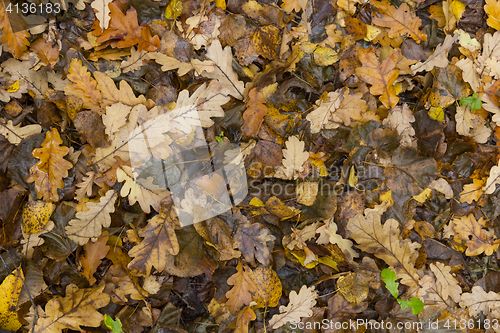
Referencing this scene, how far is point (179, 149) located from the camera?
1.77 meters

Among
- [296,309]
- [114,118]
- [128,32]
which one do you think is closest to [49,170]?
[114,118]

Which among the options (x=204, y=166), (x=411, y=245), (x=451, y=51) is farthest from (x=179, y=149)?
(x=451, y=51)

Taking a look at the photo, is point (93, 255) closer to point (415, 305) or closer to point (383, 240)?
point (383, 240)

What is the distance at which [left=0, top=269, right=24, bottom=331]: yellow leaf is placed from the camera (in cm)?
171

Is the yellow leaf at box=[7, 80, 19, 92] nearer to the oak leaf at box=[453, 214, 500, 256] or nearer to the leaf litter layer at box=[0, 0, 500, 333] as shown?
the leaf litter layer at box=[0, 0, 500, 333]

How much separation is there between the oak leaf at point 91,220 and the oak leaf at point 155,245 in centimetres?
23

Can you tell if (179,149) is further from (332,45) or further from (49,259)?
(332,45)

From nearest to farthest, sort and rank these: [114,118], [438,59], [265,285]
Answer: [114,118], [265,285], [438,59]

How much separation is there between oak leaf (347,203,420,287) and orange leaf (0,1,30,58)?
221 cm

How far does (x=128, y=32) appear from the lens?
1762mm

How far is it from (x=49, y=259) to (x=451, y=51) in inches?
112

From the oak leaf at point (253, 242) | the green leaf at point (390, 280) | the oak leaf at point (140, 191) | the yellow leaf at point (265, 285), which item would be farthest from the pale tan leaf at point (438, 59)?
the oak leaf at point (140, 191)

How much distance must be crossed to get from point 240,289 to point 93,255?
2.91 feet

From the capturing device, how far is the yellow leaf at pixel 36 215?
176 centimetres
